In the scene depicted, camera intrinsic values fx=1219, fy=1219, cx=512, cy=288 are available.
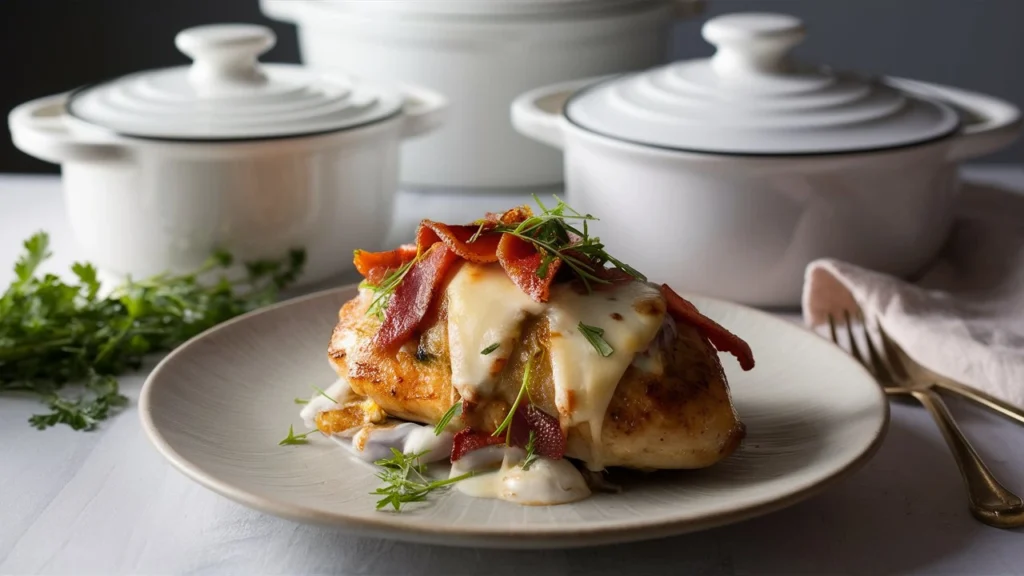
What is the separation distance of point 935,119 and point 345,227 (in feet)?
3.28

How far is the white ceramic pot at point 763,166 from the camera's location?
1.87 meters

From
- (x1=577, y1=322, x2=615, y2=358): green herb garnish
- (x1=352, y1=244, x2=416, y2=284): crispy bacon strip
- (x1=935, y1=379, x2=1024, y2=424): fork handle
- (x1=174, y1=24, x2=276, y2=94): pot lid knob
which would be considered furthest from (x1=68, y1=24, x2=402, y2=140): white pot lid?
(x1=935, y1=379, x2=1024, y2=424): fork handle

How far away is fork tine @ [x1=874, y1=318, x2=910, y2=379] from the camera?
1.69 metres

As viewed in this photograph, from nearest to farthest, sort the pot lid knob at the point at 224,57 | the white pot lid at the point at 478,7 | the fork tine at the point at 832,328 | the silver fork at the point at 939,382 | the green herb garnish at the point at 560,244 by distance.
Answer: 1. the green herb garnish at the point at 560,244
2. the silver fork at the point at 939,382
3. the fork tine at the point at 832,328
4. the pot lid knob at the point at 224,57
5. the white pot lid at the point at 478,7

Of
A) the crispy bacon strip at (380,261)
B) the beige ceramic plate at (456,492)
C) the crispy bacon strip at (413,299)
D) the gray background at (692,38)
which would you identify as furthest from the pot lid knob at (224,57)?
the gray background at (692,38)

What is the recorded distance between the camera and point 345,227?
2104 mm

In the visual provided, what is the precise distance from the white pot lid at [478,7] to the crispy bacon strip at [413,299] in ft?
3.64

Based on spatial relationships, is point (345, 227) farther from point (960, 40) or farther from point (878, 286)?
point (960, 40)

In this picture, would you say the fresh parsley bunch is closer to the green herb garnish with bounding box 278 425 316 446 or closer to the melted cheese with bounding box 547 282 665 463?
the green herb garnish with bounding box 278 425 316 446

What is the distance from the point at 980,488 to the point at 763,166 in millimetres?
654

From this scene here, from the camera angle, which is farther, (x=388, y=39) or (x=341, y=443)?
(x=388, y=39)

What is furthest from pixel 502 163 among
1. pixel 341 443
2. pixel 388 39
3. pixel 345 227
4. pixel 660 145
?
pixel 341 443

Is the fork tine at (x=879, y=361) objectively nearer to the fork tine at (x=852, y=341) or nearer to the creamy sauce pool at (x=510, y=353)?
the fork tine at (x=852, y=341)

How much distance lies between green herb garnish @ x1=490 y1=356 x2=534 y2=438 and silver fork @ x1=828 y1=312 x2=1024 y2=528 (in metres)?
0.49
